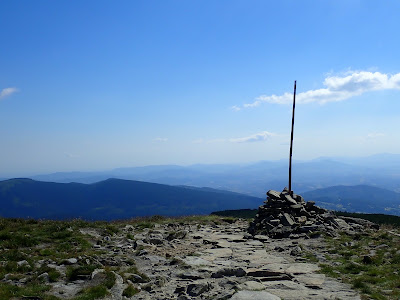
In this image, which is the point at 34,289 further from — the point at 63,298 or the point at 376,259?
the point at 376,259

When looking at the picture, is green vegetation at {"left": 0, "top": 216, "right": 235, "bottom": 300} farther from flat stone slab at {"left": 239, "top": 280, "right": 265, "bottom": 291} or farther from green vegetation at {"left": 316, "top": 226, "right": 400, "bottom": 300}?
green vegetation at {"left": 316, "top": 226, "right": 400, "bottom": 300}

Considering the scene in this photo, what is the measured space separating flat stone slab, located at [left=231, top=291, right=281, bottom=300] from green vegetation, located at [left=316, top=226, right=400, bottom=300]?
3.05 meters

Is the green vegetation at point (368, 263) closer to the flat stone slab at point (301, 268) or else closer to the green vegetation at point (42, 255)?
the flat stone slab at point (301, 268)

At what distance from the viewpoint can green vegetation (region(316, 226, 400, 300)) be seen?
10641 mm

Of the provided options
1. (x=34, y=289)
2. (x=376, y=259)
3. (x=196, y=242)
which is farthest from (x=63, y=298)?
(x=376, y=259)

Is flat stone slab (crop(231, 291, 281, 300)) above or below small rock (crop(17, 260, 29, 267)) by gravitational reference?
above

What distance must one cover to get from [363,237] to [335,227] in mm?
3688

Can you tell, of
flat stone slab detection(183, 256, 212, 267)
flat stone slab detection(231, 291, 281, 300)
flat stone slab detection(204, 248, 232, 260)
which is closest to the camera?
flat stone slab detection(231, 291, 281, 300)

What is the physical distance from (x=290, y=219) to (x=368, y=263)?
33.9 feet

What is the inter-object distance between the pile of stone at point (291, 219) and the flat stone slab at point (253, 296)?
12.4m

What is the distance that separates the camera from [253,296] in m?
9.76

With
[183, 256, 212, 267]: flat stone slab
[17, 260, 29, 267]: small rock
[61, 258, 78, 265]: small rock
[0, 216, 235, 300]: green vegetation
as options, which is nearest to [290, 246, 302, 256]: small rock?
[183, 256, 212, 267]: flat stone slab

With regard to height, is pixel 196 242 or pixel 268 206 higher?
pixel 268 206

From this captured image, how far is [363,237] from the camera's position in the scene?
1961cm
